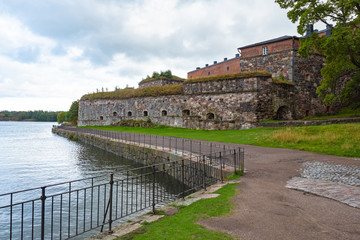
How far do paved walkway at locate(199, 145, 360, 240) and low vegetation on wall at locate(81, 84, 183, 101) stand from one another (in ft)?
72.8

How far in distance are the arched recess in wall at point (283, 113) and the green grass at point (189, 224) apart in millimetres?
21802

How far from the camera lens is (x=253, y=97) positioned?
931 inches

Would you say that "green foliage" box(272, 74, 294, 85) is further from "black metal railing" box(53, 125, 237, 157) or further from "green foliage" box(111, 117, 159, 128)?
"green foliage" box(111, 117, 159, 128)

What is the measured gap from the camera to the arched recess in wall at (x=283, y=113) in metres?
25.2

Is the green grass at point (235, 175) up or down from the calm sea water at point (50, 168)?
up

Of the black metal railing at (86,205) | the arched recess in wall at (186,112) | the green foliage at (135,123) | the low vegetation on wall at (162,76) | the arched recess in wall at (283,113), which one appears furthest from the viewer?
the low vegetation on wall at (162,76)

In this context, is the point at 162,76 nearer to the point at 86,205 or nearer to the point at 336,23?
the point at 336,23

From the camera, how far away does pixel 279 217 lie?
463 centimetres

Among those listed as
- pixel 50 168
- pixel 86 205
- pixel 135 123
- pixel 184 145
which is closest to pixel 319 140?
pixel 184 145

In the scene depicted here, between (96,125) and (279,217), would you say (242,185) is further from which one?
(96,125)

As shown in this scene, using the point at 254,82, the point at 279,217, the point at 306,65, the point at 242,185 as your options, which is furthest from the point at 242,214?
the point at 306,65

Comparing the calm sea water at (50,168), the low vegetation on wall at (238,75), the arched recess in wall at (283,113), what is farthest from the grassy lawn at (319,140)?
the arched recess in wall at (283,113)

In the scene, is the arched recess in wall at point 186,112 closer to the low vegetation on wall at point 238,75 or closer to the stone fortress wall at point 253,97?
the stone fortress wall at point 253,97

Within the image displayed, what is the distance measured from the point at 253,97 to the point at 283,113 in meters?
4.47
